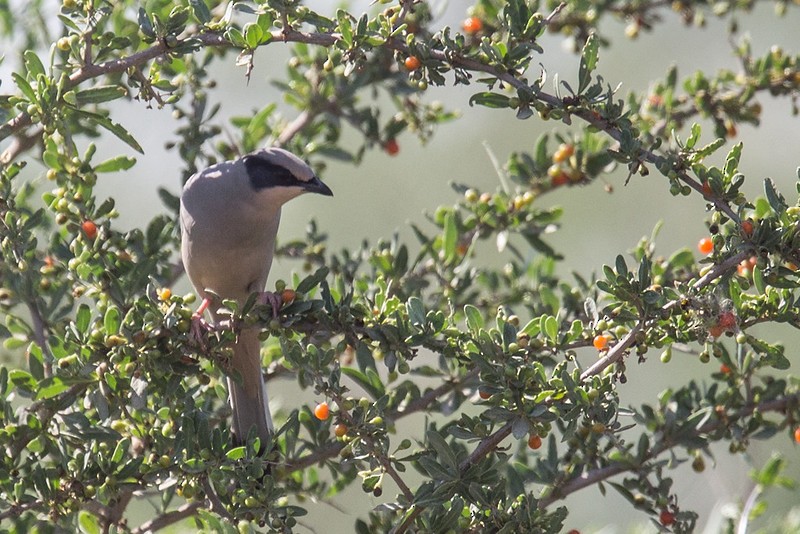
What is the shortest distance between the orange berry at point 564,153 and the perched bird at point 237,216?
96 centimetres

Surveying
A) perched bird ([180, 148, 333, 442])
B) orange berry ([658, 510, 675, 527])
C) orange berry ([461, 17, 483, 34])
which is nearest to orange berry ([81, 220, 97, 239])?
perched bird ([180, 148, 333, 442])

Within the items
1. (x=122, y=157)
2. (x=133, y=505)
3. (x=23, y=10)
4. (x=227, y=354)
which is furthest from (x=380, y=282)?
(x=133, y=505)

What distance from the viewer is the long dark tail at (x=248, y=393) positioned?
372cm

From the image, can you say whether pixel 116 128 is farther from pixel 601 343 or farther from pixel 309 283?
pixel 601 343

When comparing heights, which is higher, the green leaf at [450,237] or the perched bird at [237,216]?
the perched bird at [237,216]

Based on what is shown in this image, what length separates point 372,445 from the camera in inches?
111

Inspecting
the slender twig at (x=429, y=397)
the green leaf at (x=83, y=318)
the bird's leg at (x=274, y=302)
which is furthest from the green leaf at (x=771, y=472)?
the green leaf at (x=83, y=318)

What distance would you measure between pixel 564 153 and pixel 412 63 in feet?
4.89

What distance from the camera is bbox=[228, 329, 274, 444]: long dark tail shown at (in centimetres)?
372

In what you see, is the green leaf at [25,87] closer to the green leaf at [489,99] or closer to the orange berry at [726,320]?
the green leaf at [489,99]

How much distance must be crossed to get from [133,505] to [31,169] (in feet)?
8.25

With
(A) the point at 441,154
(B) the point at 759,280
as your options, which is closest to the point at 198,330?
(B) the point at 759,280

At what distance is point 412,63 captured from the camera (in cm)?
289

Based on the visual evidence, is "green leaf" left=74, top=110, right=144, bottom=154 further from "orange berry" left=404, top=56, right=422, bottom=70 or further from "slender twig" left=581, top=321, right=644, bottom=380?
"slender twig" left=581, top=321, right=644, bottom=380
